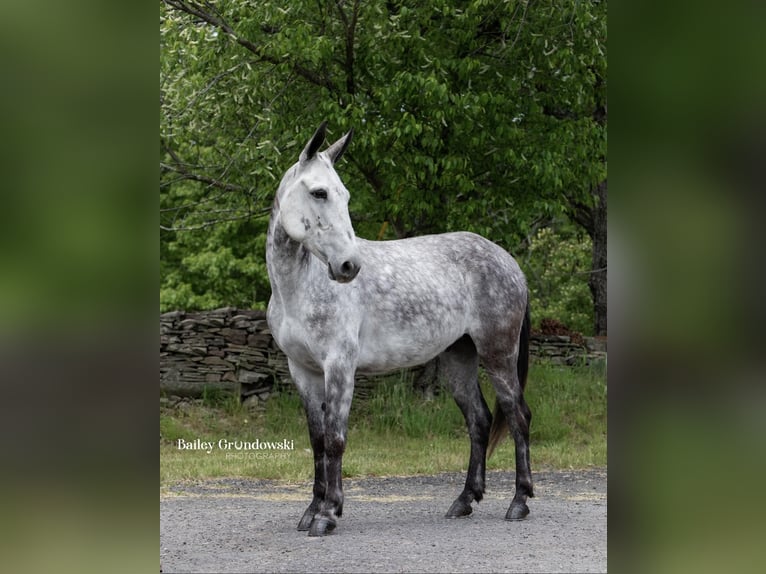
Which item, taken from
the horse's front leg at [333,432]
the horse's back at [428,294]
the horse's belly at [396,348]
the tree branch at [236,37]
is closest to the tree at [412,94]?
the tree branch at [236,37]

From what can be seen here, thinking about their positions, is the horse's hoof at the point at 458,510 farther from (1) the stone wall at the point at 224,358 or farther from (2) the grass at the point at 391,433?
(1) the stone wall at the point at 224,358

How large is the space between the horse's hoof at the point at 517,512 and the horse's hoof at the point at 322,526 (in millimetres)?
1309

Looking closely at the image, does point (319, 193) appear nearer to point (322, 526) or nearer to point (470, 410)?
point (322, 526)

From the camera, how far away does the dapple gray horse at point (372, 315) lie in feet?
15.3

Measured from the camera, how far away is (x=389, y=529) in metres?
5.40

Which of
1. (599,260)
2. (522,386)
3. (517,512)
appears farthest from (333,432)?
(599,260)

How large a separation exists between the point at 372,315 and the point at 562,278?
39.9 ft

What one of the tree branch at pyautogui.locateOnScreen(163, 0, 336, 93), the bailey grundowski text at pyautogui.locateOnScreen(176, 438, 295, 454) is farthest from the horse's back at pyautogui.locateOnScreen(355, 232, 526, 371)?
the bailey grundowski text at pyautogui.locateOnScreen(176, 438, 295, 454)

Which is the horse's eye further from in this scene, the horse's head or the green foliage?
the green foliage

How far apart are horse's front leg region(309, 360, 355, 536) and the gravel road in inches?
4.7

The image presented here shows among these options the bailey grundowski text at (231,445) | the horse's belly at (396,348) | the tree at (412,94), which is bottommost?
the bailey grundowski text at (231,445)
